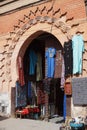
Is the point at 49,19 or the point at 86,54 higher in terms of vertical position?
the point at 49,19

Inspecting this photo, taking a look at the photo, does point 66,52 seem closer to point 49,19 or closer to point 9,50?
point 49,19

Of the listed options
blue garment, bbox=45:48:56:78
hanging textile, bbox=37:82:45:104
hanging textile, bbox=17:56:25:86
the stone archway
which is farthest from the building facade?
hanging textile, bbox=37:82:45:104

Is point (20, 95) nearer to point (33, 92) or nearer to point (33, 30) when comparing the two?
point (33, 92)

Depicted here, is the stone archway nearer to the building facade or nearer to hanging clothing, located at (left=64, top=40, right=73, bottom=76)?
the building facade

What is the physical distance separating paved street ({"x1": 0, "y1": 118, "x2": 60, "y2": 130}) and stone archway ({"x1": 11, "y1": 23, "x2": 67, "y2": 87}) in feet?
4.73

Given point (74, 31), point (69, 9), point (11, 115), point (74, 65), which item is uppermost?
point (69, 9)

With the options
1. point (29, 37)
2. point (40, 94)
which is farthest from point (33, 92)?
point (29, 37)

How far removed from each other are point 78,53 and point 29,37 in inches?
104

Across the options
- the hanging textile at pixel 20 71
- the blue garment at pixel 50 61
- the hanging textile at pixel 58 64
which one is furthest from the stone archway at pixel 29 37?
the hanging textile at pixel 58 64

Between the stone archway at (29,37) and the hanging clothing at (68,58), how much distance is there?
18.2 inches

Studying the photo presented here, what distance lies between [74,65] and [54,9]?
211cm

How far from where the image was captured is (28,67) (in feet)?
45.9

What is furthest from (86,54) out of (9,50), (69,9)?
(9,50)

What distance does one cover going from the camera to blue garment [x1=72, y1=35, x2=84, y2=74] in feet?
36.2
